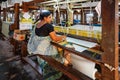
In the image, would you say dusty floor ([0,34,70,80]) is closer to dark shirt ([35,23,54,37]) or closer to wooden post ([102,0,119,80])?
dark shirt ([35,23,54,37])

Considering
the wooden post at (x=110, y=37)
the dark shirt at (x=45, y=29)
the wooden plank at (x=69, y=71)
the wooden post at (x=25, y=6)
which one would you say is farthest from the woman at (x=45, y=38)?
the wooden post at (x=25, y=6)

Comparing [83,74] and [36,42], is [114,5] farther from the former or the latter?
[36,42]

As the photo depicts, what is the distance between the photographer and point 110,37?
4.07ft

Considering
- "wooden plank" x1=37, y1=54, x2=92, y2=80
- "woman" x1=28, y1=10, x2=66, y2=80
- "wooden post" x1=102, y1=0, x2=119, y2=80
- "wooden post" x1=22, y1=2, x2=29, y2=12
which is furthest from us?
"wooden post" x1=22, y1=2, x2=29, y2=12

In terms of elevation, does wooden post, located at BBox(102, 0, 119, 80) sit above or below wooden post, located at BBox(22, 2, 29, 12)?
below

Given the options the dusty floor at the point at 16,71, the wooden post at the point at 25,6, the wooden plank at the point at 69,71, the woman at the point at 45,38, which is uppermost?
the wooden post at the point at 25,6

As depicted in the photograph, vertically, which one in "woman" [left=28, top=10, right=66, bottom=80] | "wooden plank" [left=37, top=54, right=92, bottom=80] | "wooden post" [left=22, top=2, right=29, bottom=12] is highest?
"wooden post" [left=22, top=2, right=29, bottom=12]

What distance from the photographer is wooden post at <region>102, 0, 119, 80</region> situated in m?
1.20

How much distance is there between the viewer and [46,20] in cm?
241

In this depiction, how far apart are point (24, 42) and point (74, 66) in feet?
6.24

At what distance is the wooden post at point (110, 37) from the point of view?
47.1 inches

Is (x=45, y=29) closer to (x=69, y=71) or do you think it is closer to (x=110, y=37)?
(x=69, y=71)

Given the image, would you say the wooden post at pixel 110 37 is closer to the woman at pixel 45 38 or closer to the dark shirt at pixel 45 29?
the woman at pixel 45 38

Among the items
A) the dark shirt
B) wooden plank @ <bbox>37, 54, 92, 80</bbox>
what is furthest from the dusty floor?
the dark shirt
